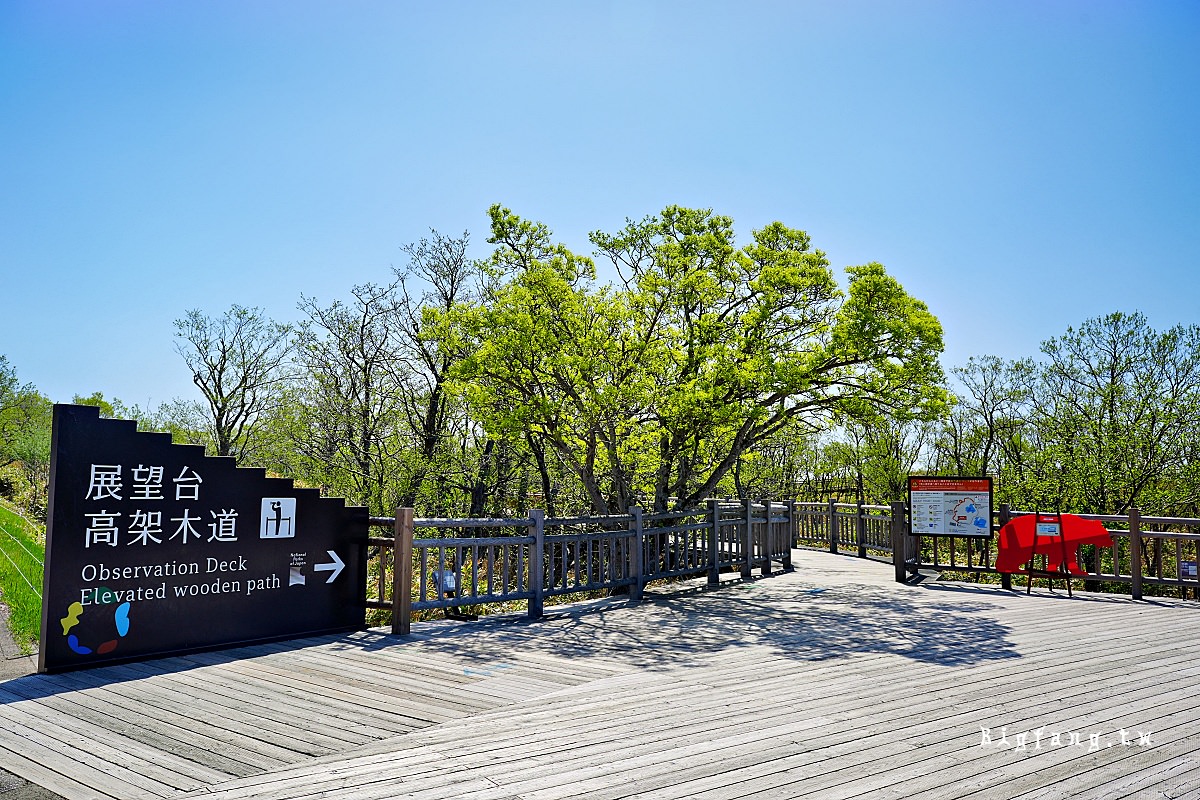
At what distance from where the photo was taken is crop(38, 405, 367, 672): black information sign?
6098 mm

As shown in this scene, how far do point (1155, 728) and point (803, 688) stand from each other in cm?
210

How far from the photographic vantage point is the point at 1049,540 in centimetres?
1090

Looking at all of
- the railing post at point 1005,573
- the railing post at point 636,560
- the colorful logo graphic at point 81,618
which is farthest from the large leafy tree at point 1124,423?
the colorful logo graphic at point 81,618

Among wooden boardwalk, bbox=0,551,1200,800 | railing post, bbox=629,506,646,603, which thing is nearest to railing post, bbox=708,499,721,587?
railing post, bbox=629,506,646,603

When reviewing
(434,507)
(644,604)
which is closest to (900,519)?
(644,604)

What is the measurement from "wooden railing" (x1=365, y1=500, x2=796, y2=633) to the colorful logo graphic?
86.2 inches

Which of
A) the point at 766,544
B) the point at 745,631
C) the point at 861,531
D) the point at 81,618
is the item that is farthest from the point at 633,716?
the point at 861,531

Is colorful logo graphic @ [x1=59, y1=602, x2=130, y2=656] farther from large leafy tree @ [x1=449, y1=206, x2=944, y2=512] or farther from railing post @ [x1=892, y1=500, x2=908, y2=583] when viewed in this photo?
railing post @ [x1=892, y1=500, x2=908, y2=583]

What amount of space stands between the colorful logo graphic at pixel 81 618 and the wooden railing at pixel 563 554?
219 centimetres

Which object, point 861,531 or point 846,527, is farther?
point 846,527

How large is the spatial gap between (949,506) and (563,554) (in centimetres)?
651

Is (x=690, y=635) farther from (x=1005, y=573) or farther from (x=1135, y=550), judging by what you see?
(x=1135, y=550)

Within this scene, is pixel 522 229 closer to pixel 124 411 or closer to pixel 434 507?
pixel 434 507

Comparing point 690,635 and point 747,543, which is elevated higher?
point 747,543
